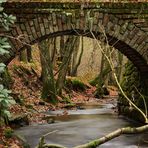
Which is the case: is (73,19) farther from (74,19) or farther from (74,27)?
(74,27)

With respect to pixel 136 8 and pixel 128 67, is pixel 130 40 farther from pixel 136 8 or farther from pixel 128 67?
pixel 128 67

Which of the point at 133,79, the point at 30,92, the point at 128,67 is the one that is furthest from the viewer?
the point at 30,92

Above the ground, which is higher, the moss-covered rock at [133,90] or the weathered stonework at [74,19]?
the weathered stonework at [74,19]

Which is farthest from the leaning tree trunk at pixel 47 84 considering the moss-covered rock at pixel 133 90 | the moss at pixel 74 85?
the moss at pixel 74 85

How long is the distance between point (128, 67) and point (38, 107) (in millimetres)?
3929

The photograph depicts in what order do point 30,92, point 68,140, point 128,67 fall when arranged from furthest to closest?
point 30,92 < point 128,67 < point 68,140

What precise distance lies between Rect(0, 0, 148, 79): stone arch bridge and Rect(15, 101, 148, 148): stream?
2.30 metres

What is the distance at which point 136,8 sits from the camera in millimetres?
11258

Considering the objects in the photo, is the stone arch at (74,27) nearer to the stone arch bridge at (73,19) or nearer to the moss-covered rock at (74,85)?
the stone arch bridge at (73,19)

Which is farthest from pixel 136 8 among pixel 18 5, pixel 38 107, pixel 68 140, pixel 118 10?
pixel 38 107

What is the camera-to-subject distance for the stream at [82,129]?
1051 centimetres

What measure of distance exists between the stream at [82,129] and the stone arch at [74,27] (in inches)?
91.6

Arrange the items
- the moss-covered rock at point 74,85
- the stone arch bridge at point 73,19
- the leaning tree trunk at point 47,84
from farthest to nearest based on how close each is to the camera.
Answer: the moss-covered rock at point 74,85, the leaning tree trunk at point 47,84, the stone arch bridge at point 73,19

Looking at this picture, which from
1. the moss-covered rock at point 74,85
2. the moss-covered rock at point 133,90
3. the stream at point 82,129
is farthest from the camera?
the moss-covered rock at point 74,85
